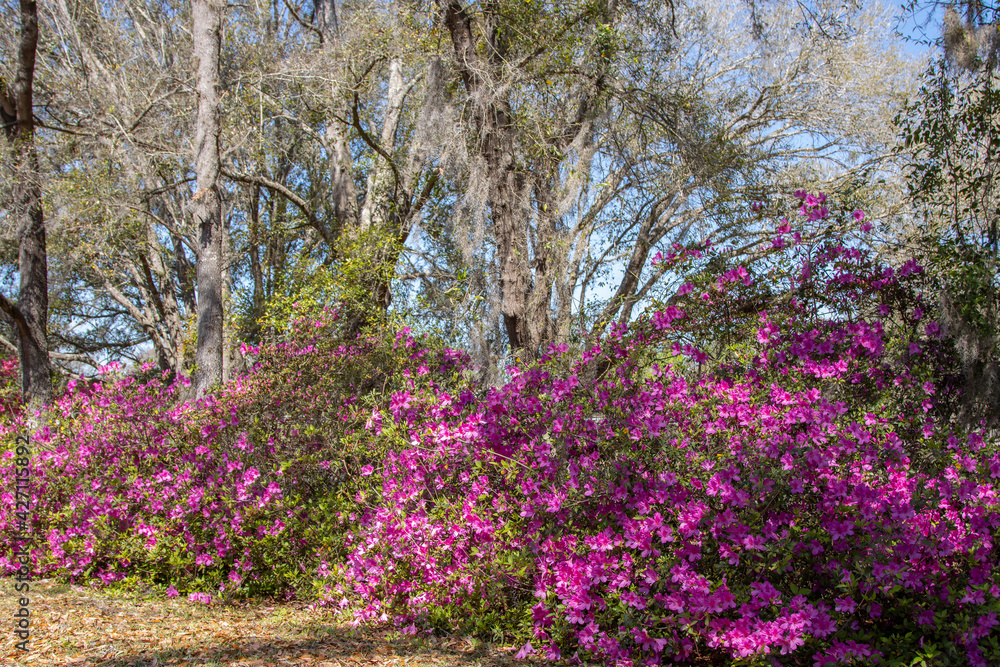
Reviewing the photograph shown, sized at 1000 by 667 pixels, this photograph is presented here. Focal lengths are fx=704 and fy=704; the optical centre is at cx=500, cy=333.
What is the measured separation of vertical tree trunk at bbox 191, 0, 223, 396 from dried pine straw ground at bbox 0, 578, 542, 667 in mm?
3311

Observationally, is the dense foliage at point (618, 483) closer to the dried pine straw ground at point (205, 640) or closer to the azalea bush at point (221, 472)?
the azalea bush at point (221, 472)

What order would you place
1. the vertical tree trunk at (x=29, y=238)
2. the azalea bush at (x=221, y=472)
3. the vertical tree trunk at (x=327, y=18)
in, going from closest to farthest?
1. the azalea bush at (x=221, y=472)
2. the vertical tree trunk at (x=29, y=238)
3. the vertical tree trunk at (x=327, y=18)

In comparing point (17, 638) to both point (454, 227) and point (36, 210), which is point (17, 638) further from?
point (36, 210)

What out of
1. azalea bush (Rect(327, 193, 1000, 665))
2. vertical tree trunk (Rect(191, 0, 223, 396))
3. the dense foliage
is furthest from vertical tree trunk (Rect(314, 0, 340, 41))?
azalea bush (Rect(327, 193, 1000, 665))

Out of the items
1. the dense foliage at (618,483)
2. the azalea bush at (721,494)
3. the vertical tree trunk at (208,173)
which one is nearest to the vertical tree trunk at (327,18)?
the vertical tree trunk at (208,173)

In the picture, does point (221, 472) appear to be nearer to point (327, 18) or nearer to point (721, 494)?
point (721, 494)

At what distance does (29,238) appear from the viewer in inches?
329

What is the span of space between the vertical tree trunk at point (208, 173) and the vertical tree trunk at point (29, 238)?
2.19 meters

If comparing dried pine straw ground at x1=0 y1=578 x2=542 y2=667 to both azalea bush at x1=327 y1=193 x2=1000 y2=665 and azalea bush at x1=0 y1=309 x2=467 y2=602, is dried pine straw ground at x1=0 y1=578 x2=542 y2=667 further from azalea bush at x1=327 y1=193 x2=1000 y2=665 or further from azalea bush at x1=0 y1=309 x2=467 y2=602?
azalea bush at x1=0 y1=309 x2=467 y2=602

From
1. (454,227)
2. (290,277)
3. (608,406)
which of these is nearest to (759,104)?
(454,227)

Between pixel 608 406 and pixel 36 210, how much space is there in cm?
786

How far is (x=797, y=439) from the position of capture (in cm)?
331

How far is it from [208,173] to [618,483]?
6024mm

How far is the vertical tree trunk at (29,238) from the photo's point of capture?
8.13 m
